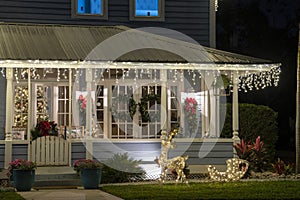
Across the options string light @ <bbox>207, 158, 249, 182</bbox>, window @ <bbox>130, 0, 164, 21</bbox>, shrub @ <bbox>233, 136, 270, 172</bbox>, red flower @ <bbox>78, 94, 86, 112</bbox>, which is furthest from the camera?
window @ <bbox>130, 0, 164, 21</bbox>

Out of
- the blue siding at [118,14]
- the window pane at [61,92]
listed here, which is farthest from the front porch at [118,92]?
the blue siding at [118,14]

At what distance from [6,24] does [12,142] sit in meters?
4.06

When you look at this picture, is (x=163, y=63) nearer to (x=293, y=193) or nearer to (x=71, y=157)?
(x=71, y=157)

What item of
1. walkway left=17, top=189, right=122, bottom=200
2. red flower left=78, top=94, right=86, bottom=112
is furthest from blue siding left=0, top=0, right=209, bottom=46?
walkway left=17, top=189, right=122, bottom=200

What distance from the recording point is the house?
56.5 feet

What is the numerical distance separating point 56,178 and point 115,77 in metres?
4.65

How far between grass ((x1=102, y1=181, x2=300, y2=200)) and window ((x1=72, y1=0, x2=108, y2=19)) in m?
6.67

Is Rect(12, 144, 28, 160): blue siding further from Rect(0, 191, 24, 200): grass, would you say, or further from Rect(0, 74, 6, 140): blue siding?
Rect(0, 191, 24, 200): grass

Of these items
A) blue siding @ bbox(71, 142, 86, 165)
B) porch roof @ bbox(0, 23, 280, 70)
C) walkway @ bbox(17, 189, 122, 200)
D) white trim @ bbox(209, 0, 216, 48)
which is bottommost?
walkway @ bbox(17, 189, 122, 200)

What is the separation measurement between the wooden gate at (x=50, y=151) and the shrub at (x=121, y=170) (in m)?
1.16

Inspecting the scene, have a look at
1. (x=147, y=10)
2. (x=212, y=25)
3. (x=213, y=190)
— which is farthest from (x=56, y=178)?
(x=212, y=25)

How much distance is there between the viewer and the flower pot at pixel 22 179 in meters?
15.0

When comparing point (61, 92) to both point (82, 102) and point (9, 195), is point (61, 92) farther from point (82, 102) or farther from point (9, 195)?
point (9, 195)

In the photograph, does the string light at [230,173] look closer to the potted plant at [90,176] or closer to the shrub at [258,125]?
the potted plant at [90,176]
